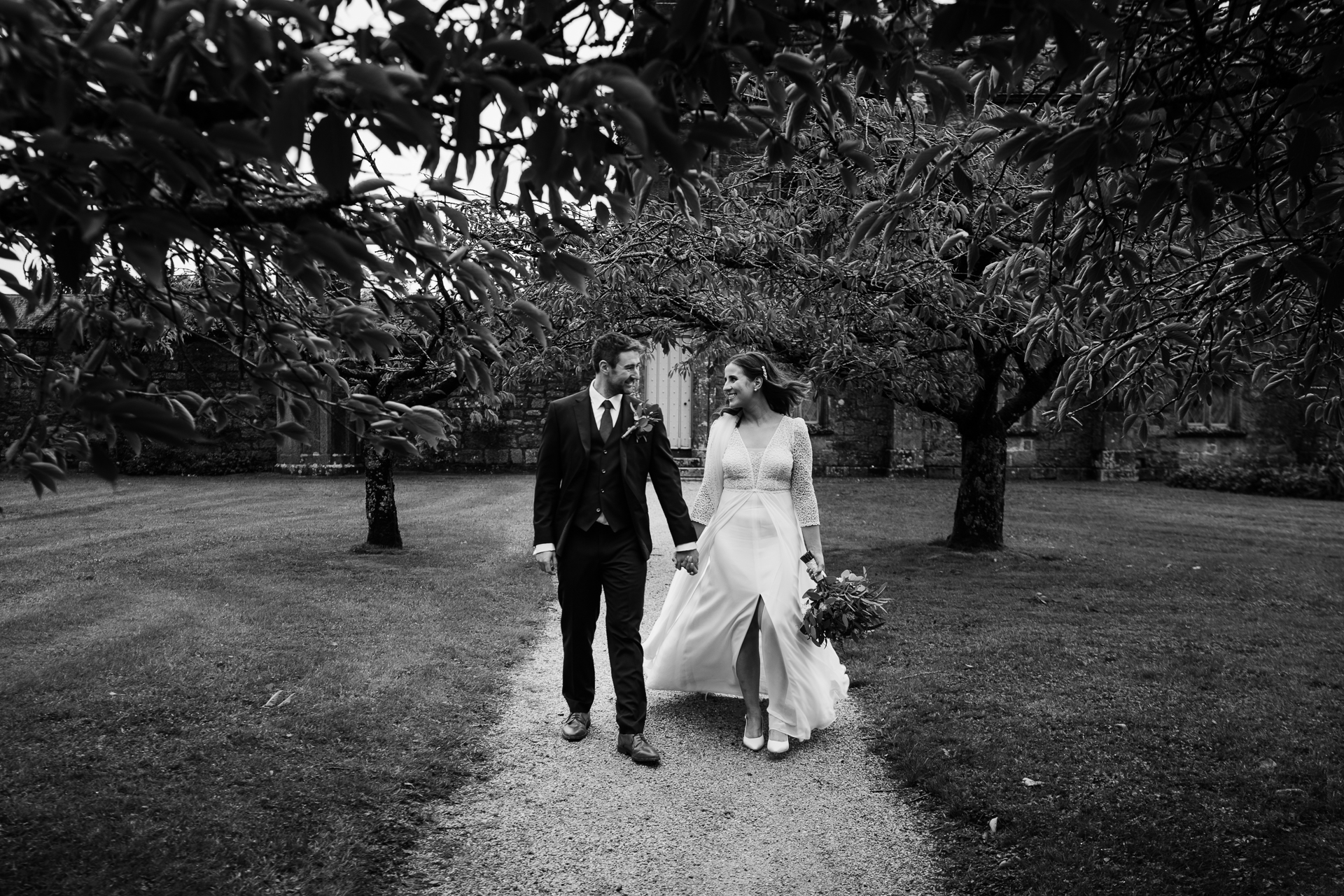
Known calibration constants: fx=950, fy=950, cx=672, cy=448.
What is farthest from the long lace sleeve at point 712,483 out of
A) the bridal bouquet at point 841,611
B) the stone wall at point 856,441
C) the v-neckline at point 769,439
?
the stone wall at point 856,441

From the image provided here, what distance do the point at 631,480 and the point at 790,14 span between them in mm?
3417

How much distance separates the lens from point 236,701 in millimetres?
5570

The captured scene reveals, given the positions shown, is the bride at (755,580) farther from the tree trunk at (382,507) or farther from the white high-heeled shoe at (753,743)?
the tree trunk at (382,507)

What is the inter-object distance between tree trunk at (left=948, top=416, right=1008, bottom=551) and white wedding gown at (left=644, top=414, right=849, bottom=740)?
7067 mm

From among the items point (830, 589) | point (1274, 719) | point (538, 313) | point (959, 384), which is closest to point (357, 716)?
point (830, 589)

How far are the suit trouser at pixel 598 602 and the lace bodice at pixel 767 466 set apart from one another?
688mm

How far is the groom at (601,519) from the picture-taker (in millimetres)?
5039

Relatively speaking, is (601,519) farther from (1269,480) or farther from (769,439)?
(1269,480)

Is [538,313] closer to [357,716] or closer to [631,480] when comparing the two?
[631,480]

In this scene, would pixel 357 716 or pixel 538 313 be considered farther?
pixel 357 716

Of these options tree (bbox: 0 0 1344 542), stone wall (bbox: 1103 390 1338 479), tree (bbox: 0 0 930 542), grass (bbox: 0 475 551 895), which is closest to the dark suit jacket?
grass (bbox: 0 475 551 895)

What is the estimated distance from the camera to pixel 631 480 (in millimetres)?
5152

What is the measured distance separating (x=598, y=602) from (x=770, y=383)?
1619 mm

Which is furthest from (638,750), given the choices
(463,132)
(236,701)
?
(463,132)
